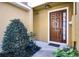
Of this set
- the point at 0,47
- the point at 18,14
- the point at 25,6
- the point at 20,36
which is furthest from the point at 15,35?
the point at 25,6

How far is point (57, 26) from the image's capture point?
6793 mm

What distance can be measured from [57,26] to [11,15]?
192cm

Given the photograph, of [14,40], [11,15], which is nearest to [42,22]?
[11,15]

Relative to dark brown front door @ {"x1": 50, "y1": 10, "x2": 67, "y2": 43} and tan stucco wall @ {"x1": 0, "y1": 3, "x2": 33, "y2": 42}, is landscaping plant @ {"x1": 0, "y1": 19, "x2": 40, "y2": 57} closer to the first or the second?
tan stucco wall @ {"x1": 0, "y1": 3, "x2": 33, "y2": 42}

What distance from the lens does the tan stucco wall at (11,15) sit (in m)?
5.79

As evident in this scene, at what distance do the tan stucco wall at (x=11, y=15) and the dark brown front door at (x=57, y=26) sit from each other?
968 mm

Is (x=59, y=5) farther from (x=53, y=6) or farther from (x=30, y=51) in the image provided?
(x=30, y=51)

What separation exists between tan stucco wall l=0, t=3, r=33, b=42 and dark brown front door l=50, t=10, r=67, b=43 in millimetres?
968

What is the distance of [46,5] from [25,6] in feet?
2.89

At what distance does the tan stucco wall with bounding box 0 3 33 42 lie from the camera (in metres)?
5.79

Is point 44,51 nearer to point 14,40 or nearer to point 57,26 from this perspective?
point 14,40

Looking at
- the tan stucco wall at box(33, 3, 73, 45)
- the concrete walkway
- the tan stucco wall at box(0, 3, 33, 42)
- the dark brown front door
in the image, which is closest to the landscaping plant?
the tan stucco wall at box(0, 3, 33, 42)

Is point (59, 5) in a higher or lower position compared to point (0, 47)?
higher

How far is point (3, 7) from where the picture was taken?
5.97 metres
